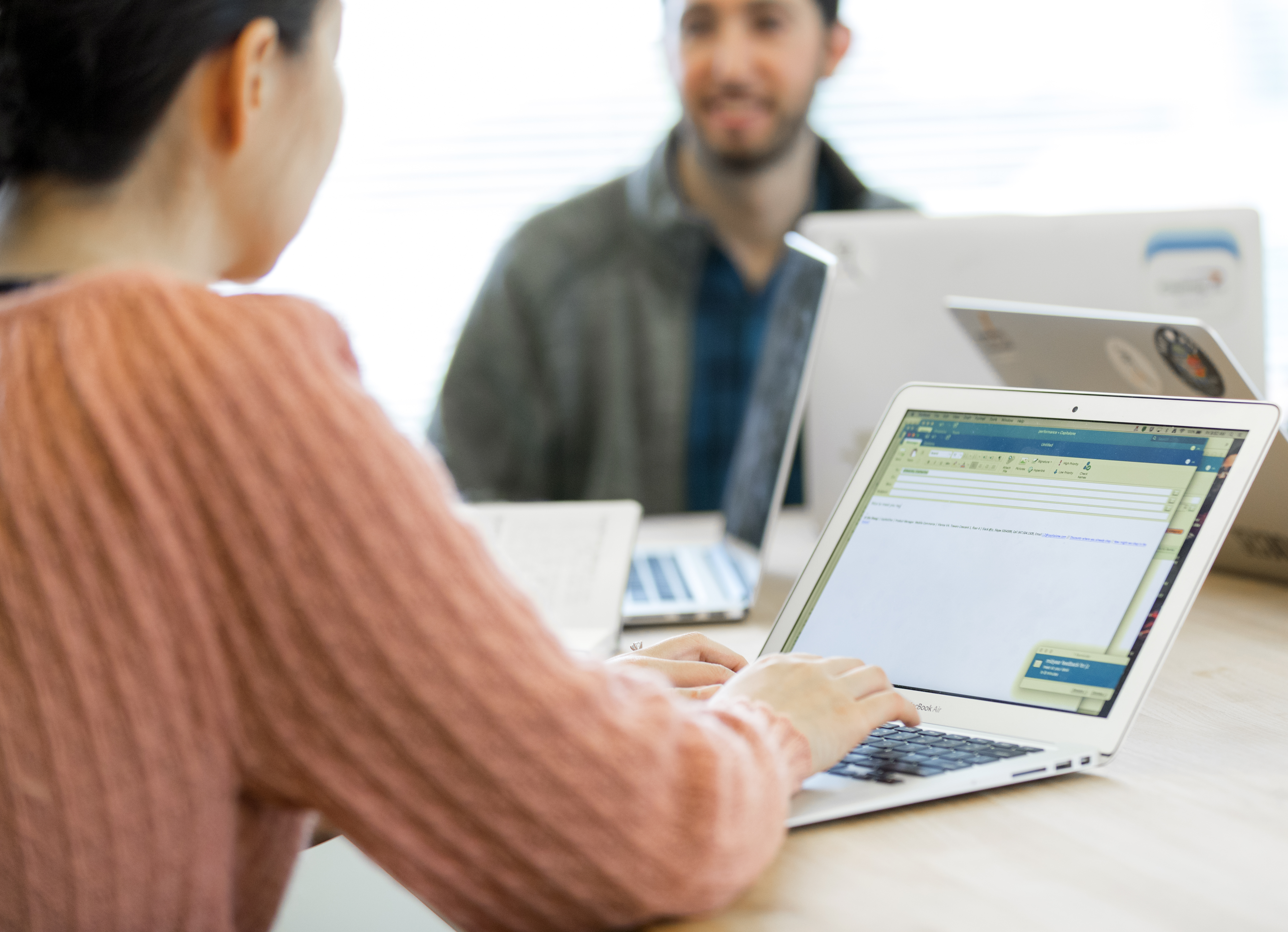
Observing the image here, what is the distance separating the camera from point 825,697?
652mm

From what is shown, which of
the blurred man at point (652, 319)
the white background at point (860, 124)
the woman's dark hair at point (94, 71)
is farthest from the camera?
the white background at point (860, 124)

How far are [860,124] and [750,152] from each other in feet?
2.20

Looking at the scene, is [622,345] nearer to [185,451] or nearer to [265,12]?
[265,12]

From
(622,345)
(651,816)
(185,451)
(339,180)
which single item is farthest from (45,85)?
(339,180)

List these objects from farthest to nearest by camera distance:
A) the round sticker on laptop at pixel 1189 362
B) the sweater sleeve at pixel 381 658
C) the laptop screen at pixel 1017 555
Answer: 1. the round sticker on laptop at pixel 1189 362
2. the laptop screen at pixel 1017 555
3. the sweater sleeve at pixel 381 658

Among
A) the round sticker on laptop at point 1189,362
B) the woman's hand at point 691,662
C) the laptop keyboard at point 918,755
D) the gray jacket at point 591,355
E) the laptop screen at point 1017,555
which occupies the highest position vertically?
the round sticker on laptop at point 1189,362

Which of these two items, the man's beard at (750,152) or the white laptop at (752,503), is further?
the man's beard at (750,152)

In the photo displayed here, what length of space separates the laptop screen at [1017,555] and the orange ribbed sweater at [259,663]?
0.93 ft

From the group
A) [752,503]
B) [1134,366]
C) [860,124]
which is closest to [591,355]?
[752,503]

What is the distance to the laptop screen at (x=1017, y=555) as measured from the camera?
0.70 meters

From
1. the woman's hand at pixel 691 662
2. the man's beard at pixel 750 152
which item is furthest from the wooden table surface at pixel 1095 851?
the man's beard at pixel 750 152

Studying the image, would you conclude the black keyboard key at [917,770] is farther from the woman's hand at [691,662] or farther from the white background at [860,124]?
the white background at [860,124]

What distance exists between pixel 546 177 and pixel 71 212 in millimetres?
2046

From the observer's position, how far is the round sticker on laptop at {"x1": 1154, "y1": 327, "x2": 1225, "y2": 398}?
95cm
